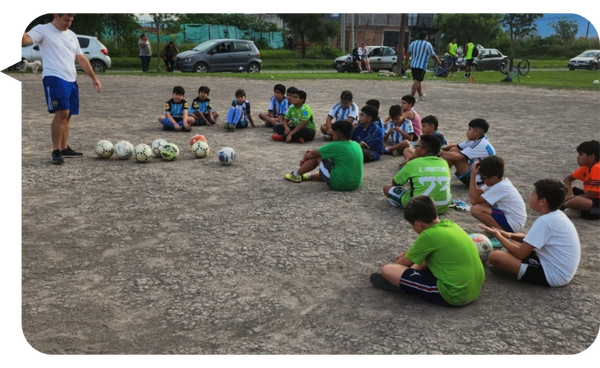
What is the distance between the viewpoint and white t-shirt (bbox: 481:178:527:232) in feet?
17.0

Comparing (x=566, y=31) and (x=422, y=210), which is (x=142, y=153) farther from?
(x=566, y=31)

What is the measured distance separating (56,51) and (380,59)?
1085 inches

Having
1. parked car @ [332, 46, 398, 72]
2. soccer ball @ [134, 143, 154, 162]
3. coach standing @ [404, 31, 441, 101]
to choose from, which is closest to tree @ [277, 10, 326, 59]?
parked car @ [332, 46, 398, 72]

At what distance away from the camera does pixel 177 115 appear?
1099 cm

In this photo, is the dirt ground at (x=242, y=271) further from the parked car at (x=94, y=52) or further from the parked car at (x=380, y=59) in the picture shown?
the parked car at (x=380, y=59)

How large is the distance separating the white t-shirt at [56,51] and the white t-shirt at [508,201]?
20.4 ft

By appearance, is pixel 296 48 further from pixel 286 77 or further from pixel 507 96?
pixel 507 96

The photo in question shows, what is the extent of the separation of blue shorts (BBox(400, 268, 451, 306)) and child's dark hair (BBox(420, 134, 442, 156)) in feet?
7.34

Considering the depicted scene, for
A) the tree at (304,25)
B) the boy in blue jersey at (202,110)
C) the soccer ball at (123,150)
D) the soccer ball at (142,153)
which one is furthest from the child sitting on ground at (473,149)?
the tree at (304,25)

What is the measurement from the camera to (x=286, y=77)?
2289 centimetres

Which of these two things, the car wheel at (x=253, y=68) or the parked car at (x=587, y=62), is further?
the parked car at (x=587, y=62)

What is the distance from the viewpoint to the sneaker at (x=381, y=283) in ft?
13.9

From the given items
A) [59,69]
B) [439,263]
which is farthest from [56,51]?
[439,263]

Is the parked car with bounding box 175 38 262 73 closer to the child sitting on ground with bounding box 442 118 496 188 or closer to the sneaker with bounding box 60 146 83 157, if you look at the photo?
the sneaker with bounding box 60 146 83 157
